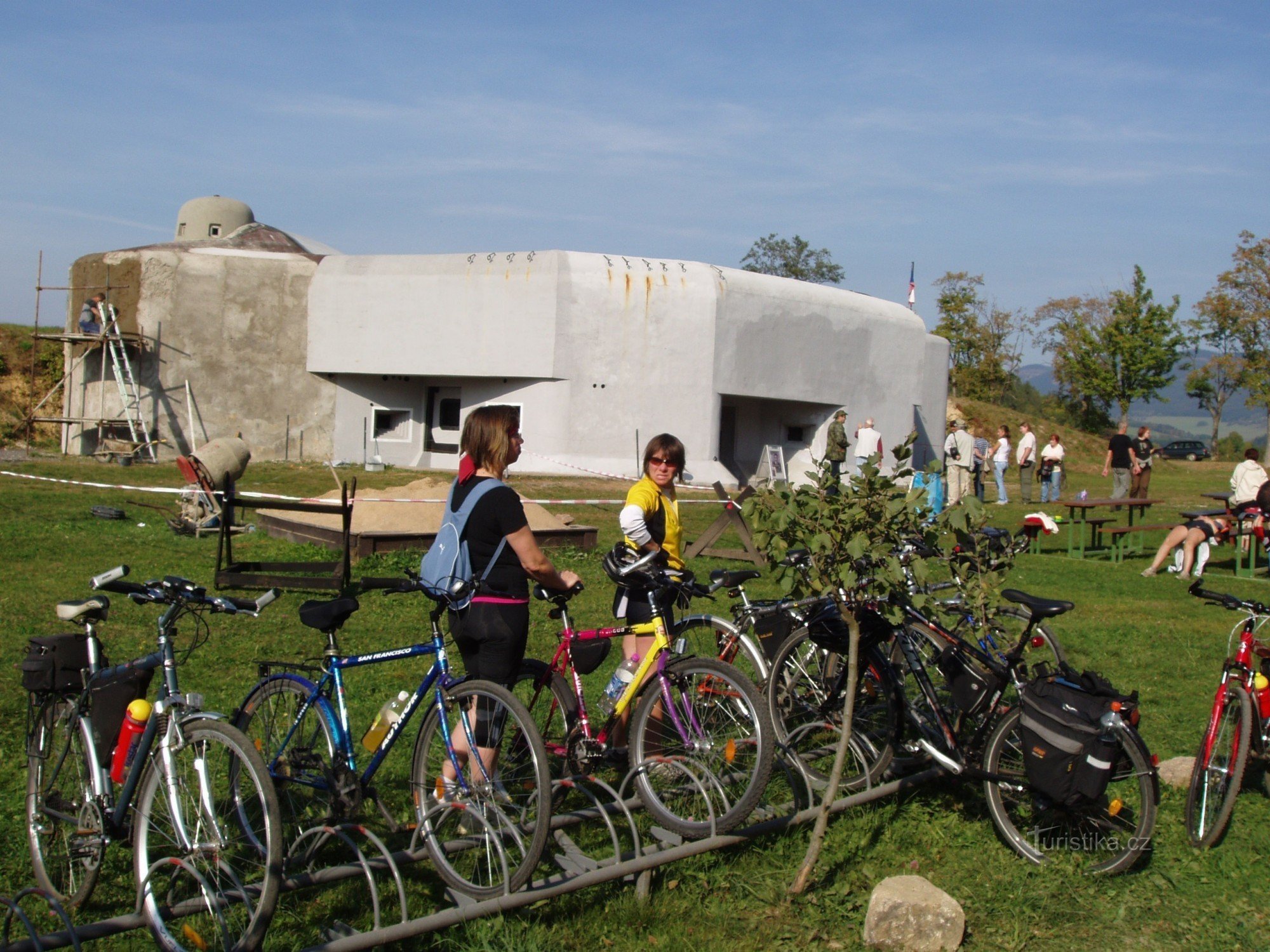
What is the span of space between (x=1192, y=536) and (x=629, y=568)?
34.5 feet

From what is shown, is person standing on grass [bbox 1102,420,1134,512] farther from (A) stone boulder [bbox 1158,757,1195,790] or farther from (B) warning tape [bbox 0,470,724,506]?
(A) stone boulder [bbox 1158,757,1195,790]

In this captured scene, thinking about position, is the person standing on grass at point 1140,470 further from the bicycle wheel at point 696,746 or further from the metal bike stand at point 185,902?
the metal bike stand at point 185,902

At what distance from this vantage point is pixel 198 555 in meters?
12.1

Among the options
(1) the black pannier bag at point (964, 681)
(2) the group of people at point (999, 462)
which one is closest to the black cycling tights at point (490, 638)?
(1) the black pannier bag at point (964, 681)

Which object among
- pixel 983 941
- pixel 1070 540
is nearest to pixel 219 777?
pixel 983 941

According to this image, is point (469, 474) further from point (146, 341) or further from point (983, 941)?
point (146, 341)

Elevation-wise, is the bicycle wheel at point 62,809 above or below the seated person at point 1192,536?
below

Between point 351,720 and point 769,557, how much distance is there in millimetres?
2717

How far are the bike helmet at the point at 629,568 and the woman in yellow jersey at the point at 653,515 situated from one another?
13 centimetres

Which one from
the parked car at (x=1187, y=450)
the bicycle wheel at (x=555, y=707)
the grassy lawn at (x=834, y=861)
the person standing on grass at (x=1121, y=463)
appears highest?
the parked car at (x=1187, y=450)

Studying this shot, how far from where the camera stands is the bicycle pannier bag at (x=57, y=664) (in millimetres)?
4023

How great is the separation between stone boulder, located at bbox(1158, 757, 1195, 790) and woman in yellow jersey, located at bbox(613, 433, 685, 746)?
281cm

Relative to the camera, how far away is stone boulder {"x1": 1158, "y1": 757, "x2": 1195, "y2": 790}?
5.82 metres

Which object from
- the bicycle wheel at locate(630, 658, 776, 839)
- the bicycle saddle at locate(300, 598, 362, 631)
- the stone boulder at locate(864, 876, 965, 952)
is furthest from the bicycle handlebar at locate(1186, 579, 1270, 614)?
the bicycle saddle at locate(300, 598, 362, 631)
